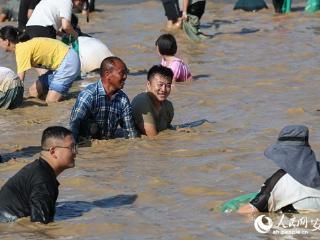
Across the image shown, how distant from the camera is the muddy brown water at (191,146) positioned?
6441 mm

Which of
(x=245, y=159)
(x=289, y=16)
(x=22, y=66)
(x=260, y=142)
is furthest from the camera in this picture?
(x=289, y=16)

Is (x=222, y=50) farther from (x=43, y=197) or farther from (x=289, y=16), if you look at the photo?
(x=43, y=197)

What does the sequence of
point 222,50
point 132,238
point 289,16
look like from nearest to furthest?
point 132,238, point 222,50, point 289,16

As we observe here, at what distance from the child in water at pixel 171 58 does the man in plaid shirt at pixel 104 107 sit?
2.99m

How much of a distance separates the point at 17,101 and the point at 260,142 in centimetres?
321

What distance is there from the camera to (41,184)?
6246 millimetres

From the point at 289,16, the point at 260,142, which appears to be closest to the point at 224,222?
the point at 260,142

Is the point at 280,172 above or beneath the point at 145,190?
above

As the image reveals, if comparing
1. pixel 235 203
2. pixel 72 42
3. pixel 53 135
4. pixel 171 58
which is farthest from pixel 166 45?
pixel 53 135

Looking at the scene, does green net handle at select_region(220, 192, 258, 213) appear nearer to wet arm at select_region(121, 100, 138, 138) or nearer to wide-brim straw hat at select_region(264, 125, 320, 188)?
wide-brim straw hat at select_region(264, 125, 320, 188)

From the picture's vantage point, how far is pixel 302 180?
249 inches

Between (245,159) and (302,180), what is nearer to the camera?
(302,180)

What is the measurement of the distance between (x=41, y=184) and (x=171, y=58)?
6.04m

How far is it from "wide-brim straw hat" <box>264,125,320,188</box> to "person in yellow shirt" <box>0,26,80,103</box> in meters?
5.05
